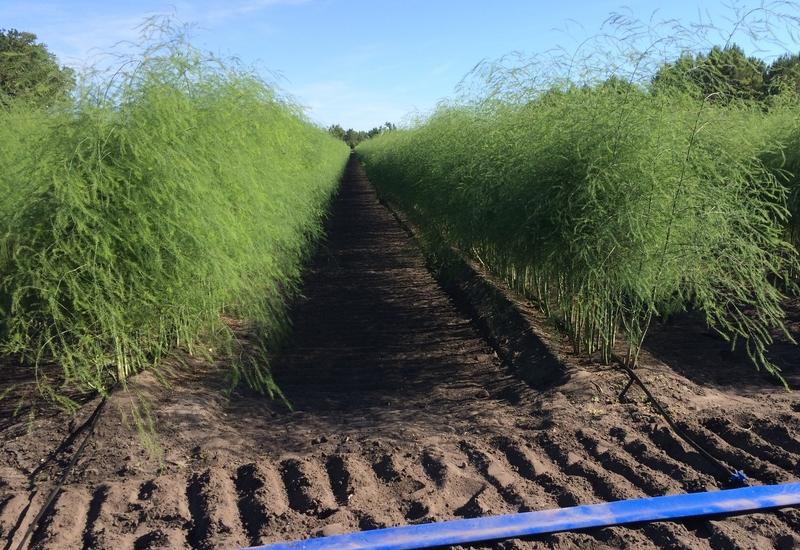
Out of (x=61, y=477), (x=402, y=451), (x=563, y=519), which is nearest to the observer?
(x=563, y=519)

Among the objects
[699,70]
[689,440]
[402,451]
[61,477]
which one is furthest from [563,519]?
[699,70]

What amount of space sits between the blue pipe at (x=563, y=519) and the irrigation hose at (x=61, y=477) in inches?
40.6

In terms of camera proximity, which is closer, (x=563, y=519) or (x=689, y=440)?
(x=563, y=519)

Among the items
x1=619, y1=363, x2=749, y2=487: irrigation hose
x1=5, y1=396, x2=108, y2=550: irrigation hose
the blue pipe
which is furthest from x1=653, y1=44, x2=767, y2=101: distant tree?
x1=5, y1=396, x2=108, y2=550: irrigation hose

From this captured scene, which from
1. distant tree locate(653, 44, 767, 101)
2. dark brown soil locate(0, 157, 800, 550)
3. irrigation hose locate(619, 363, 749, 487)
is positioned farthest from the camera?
distant tree locate(653, 44, 767, 101)

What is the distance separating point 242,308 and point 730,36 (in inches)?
174

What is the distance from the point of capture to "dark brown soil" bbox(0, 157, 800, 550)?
2.78 m

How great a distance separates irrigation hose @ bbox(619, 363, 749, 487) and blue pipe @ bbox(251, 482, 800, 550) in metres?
0.14

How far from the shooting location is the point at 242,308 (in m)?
5.66

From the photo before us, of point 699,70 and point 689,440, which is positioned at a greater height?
point 699,70

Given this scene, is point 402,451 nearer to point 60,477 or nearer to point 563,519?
point 563,519

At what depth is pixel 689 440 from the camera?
3.60 m

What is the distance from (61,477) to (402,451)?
178cm

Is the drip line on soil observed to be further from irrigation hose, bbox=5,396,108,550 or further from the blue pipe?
the blue pipe
